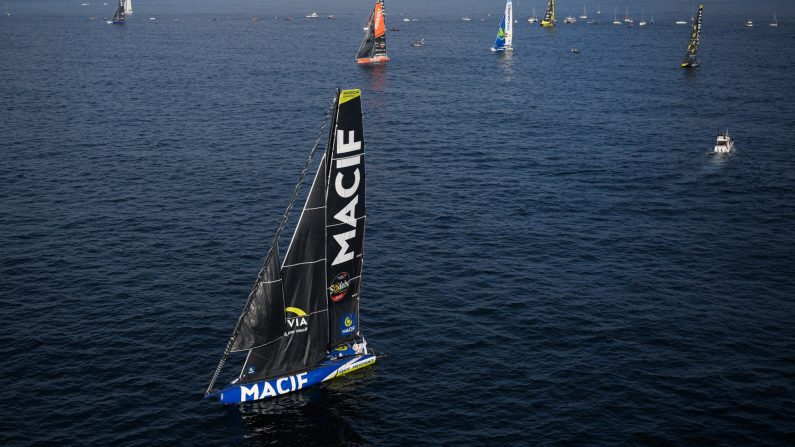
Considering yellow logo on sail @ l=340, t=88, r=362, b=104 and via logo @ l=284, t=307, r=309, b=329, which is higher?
yellow logo on sail @ l=340, t=88, r=362, b=104

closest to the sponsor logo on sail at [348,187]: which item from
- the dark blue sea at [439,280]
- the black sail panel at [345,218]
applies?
the black sail panel at [345,218]

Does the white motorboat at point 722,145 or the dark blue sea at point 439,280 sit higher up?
the white motorboat at point 722,145

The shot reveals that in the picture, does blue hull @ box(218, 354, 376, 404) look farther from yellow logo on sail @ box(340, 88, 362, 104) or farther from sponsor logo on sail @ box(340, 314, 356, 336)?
yellow logo on sail @ box(340, 88, 362, 104)

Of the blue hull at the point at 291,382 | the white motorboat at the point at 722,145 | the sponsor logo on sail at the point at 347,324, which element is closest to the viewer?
the blue hull at the point at 291,382

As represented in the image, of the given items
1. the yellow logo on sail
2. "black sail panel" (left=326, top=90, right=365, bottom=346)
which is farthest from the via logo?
the yellow logo on sail

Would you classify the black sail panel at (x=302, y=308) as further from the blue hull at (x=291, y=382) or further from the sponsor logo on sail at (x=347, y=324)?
the sponsor logo on sail at (x=347, y=324)

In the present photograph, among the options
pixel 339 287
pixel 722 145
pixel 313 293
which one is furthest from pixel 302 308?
pixel 722 145
